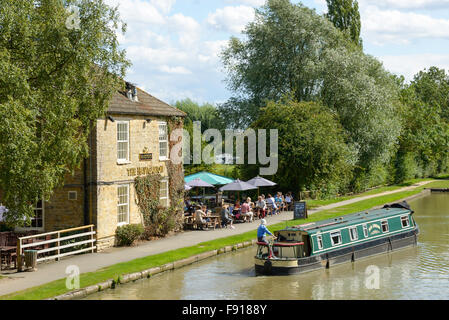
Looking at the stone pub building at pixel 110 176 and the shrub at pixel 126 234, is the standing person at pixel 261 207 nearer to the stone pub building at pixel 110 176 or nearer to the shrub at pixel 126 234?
the stone pub building at pixel 110 176

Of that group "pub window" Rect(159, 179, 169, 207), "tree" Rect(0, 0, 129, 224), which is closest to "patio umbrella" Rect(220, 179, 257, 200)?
"pub window" Rect(159, 179, 169, 207)

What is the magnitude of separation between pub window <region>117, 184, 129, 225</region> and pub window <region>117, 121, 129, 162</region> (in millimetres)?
1301

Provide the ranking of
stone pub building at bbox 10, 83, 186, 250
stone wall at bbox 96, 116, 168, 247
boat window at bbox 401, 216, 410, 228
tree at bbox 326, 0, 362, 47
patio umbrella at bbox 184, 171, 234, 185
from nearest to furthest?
stone pub building at bbox 10, 83, 186, 250 < stone wall at bbox 96, 116, 168, 247 < boat window at bbox 401, 216, 410, 228 < patio umbrella at bbox 184, 171, 234, 185 < tree at bbox 326, 0, 362, 47

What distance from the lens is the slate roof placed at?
25.9 m

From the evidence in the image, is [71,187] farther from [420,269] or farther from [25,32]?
[420,269]

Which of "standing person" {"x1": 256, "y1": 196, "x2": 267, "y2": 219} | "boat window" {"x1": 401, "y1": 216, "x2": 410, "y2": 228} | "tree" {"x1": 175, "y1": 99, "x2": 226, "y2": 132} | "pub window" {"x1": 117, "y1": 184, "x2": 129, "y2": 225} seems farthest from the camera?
"tree" {"x1": 175, "y1": 99, "x2": 226, "y2": 132}

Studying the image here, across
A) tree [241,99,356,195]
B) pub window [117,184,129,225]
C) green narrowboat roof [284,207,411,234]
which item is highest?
tree [241,99,356,195]

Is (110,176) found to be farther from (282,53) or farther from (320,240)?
(282,53)

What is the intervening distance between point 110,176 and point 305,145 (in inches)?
661

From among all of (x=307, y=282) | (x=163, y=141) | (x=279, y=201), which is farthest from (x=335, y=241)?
(x=279, y=201)

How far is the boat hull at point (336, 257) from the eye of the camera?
832 inches

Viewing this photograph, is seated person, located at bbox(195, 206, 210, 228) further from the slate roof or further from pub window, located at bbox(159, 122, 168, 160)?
the slate roof

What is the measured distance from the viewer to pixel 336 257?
75.2ft
